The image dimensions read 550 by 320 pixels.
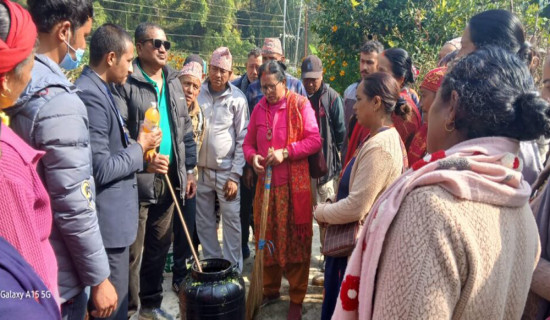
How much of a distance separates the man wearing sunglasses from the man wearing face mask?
1.09 metres

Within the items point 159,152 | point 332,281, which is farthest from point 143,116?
point 332,281

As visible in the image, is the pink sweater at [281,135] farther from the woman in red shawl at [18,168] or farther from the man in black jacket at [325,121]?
the woman in red shawl at [18,168]

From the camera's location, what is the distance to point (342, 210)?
99.0 inches

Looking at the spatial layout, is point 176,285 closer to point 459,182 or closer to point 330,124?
point 330,124

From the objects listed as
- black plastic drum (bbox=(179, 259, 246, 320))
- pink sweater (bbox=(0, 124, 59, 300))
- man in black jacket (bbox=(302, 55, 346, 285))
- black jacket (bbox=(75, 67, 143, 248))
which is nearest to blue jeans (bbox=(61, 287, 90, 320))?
black jacket (bbox=(75, 67, 143, 248))

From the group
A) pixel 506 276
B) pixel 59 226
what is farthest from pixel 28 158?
A: pixel 506 276

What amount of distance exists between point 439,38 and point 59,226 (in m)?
6.02

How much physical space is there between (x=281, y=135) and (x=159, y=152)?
100cm

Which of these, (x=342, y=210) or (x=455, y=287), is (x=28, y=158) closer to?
(x=455, y=287)

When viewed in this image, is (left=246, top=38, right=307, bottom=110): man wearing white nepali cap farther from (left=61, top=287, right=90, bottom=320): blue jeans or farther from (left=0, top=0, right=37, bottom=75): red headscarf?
(left=0, top=0, right=37, bottom=75): red headscarf

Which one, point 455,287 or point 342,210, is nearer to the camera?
point 455,287

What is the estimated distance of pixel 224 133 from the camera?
13.3 ft

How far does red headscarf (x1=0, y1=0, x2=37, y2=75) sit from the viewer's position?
1.14 metres

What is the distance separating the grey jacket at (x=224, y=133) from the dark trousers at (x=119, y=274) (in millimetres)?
1703
